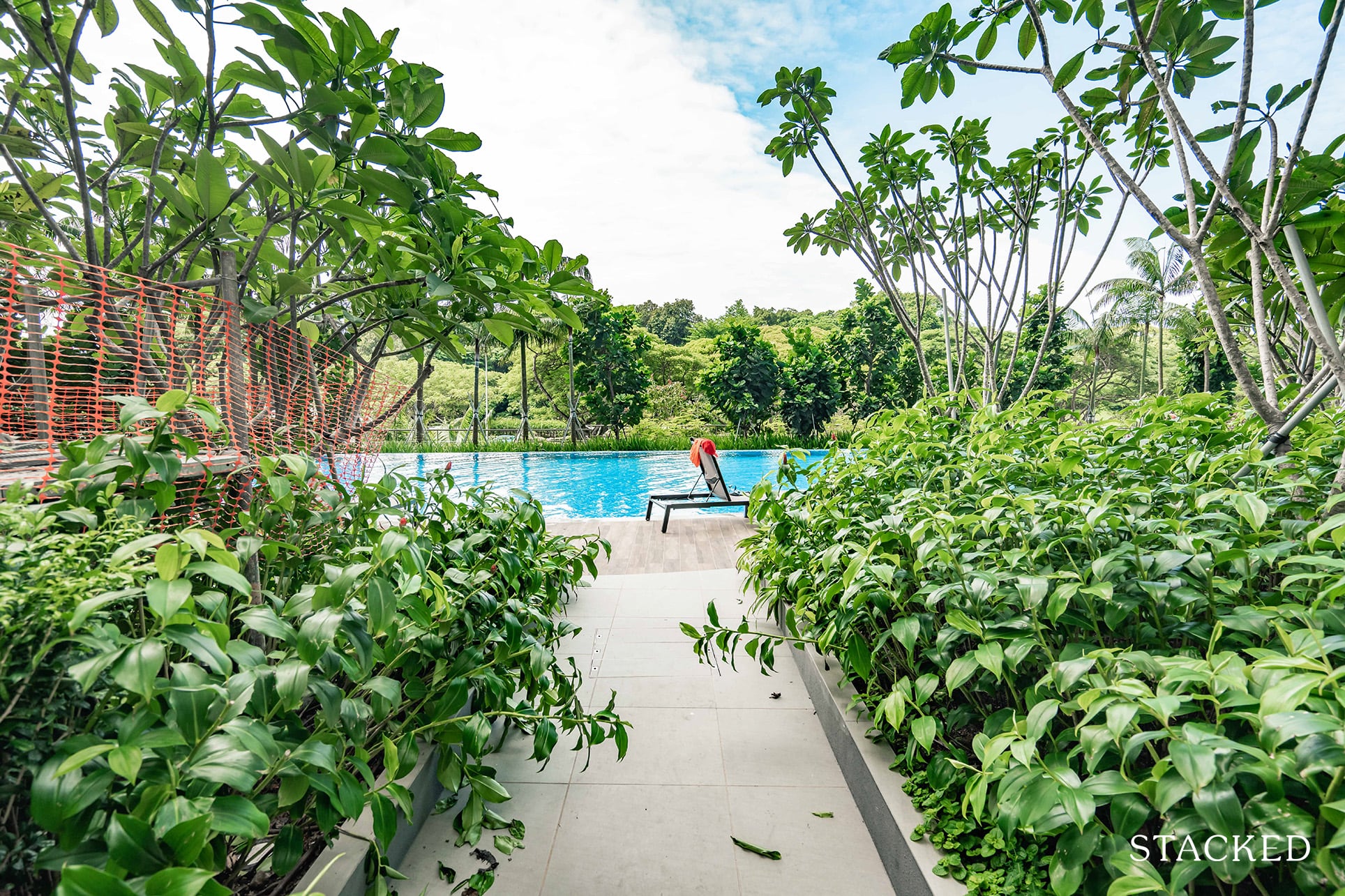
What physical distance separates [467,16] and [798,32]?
9.50ft

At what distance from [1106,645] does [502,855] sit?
59.3 inches

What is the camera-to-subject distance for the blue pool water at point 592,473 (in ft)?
33.6

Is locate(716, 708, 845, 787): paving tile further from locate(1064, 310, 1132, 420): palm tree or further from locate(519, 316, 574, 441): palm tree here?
locate(1064, 310, 1132, 420): palm tree

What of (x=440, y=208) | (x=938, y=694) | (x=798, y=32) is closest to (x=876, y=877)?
(x=938, y=694)

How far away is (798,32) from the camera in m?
4.09

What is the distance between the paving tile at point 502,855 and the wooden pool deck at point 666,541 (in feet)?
7.90

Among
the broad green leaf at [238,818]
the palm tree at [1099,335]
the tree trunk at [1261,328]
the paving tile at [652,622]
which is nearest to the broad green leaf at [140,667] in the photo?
the broad green leaf at [238,818]

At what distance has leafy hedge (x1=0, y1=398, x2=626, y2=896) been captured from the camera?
2.28ft

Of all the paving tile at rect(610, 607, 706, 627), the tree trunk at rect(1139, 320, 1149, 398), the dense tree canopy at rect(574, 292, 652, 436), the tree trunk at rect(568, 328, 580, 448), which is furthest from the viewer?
the tree trunk at rect(1139, 320, 1149, 398)

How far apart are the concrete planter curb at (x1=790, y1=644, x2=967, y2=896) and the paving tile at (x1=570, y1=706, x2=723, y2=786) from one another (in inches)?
15.1

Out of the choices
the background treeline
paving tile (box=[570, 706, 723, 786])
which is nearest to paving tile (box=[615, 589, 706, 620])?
paving tile (box=[570, 706, 723, 786])

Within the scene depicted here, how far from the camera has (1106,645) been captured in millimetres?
1317

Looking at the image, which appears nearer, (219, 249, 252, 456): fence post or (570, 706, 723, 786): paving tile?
(219, 249, 252, 456): fence post

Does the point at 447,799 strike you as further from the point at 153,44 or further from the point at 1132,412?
the point at 1132,412
